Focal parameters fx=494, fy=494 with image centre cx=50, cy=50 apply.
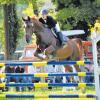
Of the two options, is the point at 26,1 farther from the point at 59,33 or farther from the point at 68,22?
the point at 59,33

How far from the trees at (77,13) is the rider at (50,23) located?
9294mm

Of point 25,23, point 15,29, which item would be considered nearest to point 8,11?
point 15,29

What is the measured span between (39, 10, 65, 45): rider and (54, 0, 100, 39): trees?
9.29 metres

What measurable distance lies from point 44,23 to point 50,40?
598mm

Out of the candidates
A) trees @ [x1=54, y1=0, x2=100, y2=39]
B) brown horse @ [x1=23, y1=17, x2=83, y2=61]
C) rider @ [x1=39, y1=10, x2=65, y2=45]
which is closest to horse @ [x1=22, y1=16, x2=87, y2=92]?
brown horse @ [x1=23, y1=17, x2=83, y2=61]

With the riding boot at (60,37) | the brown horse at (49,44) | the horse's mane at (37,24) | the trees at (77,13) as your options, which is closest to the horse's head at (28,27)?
the brown horse at (49,44)

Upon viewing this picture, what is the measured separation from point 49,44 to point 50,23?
2.03ft

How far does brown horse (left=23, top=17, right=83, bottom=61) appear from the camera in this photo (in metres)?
13.1

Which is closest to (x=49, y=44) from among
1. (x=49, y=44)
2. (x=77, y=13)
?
(x=49, y=44)

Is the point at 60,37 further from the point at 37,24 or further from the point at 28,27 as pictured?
the point at 28,27

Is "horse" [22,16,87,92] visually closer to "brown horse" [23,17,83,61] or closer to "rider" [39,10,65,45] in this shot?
"brown horse" [23,17,83,61]

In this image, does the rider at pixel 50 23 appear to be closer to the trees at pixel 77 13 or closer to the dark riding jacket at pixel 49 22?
the dark riding jacket at pixel 49 22

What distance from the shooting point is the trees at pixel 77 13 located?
24125 mm

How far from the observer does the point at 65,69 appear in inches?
593
